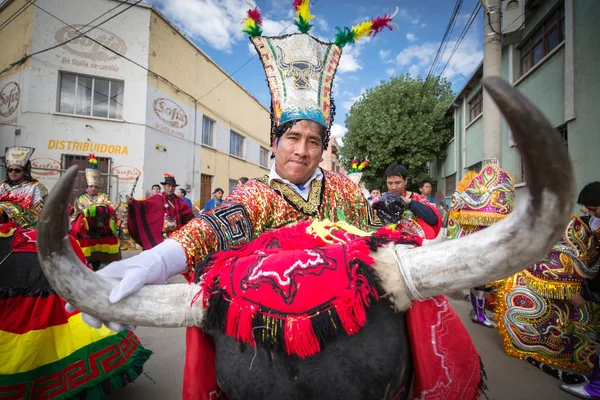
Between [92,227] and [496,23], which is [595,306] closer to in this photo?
[496,23]

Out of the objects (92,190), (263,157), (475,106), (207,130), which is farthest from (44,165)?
(475,106)

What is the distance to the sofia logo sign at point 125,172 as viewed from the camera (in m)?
11.4

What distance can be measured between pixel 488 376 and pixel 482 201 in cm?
193

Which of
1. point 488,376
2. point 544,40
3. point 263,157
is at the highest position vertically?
point 544,40

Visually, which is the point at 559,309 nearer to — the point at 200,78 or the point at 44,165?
the point at 44,165

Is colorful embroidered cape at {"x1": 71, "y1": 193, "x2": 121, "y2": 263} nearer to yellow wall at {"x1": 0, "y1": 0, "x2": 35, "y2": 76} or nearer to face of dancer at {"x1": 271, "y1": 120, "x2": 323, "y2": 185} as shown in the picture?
face of dancer at {"x1": 271, "y1": 120, "x2": 323, "y2": 185}

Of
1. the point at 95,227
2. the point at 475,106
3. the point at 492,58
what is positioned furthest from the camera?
the point at 475,106

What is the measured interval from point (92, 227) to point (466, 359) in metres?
7.13

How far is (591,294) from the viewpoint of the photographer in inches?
109

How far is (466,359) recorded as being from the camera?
1044 millimetres

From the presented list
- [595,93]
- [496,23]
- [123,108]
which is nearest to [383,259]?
[496,23]

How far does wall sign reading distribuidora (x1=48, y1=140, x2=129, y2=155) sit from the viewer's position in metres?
11.0

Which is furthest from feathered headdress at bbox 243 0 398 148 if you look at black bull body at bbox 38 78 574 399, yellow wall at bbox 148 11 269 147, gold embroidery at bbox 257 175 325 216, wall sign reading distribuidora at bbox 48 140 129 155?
yellow wall at bbox 148 11 269 147

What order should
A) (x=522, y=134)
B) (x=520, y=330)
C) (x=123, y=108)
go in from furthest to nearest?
(x=123, y=108) → (x=520, y=330) → (x=522, y=134)
